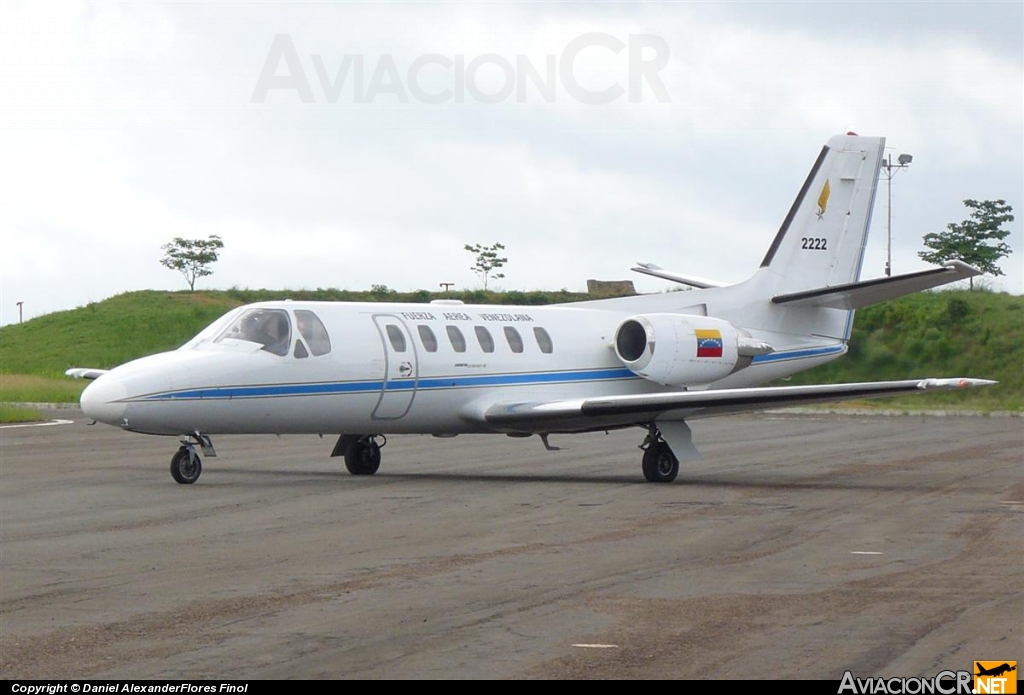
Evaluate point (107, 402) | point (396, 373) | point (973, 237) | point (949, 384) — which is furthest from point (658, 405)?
point (973, 237)

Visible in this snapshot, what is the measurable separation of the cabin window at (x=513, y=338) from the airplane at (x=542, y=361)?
22 mm

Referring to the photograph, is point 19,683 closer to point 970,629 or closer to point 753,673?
point 753,673

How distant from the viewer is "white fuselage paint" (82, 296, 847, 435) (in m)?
17.8

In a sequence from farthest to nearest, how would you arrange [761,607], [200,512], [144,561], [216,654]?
[200,512], [144,561], [761,607], [216,654]

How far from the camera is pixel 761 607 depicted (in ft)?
30.8

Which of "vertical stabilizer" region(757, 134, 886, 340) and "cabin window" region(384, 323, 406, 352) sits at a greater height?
"vertical stabilizer" region(757, 134, 886, 340)

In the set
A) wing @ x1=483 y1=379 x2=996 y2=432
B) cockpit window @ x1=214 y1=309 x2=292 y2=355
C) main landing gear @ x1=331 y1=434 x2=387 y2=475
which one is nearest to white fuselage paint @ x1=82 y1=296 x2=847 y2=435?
cockpit window @ x1=214 y1=309 x2=292 y2=355

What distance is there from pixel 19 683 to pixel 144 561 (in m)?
4.61

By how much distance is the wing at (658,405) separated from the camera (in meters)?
18.6

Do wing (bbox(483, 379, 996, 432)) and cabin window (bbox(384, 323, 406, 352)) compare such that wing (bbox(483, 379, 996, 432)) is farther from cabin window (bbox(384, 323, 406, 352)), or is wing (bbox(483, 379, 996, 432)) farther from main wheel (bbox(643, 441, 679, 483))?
cabin window (bbox(384, 323, 406, 352))

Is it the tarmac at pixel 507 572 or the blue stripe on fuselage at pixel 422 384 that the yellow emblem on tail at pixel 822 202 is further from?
the tarmac at pixel 507 572

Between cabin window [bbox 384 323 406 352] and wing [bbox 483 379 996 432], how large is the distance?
164 cm

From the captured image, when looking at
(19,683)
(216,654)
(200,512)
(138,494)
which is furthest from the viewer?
(138,494)

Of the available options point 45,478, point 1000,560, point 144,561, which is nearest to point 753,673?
point 1000,560
